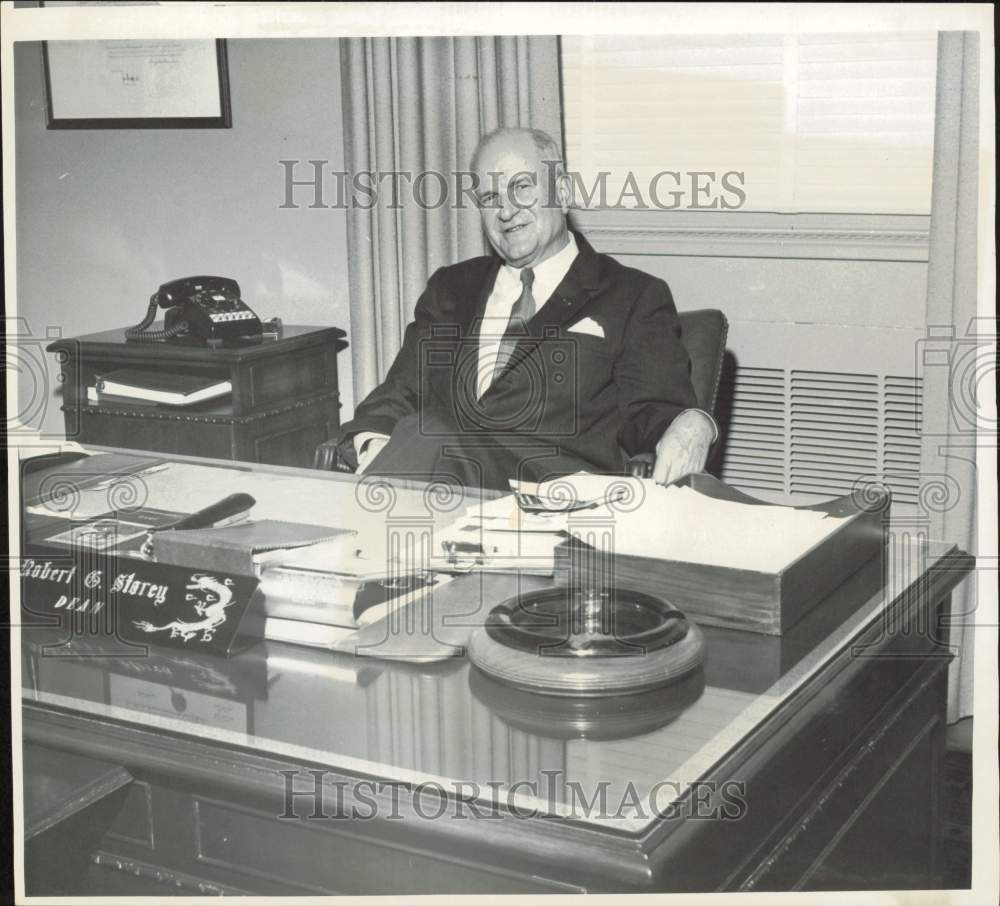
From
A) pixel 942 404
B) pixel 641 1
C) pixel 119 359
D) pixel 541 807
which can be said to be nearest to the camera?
pixel 541 807

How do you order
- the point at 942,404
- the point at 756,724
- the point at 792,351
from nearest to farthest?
the point at 756,724 < the point at 942,404 < the point at 792,351

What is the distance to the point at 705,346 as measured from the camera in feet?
9.73

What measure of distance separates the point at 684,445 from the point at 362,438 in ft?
2.61

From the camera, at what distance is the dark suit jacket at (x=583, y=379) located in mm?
2879

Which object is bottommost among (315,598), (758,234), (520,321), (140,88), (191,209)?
(315,598)

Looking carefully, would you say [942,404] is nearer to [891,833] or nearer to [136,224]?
[891,833]

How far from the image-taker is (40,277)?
438 cm

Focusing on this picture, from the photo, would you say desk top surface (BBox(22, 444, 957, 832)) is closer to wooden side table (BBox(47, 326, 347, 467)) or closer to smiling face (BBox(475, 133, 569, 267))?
smiling face (BBox(475, 133, 569, 267))

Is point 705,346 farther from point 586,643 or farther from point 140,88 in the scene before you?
point 140,88

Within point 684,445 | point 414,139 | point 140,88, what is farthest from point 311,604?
point 140,88

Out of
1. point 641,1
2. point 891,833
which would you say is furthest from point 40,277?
point 891,833

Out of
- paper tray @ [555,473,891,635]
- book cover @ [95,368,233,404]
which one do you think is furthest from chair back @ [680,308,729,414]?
book cover @ [95,368,233,404]

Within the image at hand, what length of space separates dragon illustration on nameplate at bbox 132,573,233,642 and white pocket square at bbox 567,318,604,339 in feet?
5.18

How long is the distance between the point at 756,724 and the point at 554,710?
0.76 ft
